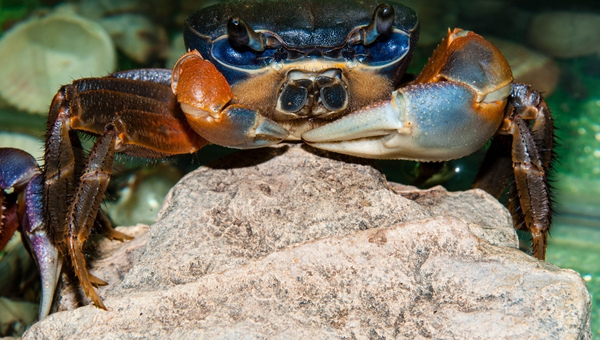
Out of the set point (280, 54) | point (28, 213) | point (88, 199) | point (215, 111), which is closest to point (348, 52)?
point (280, 54)

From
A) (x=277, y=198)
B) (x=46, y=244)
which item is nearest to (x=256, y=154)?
(x=277, y=198)

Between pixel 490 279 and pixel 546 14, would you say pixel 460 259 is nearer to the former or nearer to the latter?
pixel 490 279

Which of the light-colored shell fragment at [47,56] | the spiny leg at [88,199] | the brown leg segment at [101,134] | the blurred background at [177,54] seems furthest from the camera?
the light-colored shell fragment at [47,56]

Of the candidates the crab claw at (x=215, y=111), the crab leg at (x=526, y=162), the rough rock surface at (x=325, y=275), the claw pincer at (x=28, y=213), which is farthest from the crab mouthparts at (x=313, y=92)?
the claw pincer at (x=28, y=213)

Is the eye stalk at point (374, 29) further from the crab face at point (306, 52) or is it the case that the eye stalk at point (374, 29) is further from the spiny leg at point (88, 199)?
the spiny leg at point (88, 199)

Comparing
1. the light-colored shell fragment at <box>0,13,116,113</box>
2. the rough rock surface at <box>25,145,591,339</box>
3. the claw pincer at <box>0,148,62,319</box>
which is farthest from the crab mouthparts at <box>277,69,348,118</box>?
the light-colored shell fragment at <box>0,13,116,113</box>

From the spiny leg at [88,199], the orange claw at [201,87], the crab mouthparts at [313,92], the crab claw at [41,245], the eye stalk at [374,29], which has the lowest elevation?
the crab claw at [41,245]
